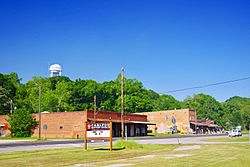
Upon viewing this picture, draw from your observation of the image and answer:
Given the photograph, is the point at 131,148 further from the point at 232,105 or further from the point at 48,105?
the point at 232,105

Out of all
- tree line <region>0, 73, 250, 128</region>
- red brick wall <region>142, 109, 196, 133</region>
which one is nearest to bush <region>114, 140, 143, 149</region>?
tree line <region>0, 73, 250, 128</region>

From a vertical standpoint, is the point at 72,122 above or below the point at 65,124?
above

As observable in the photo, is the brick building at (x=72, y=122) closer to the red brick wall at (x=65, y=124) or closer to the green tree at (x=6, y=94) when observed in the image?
the red brick wall at (x=65, y=124)

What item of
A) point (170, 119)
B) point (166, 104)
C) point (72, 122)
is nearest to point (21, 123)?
point (72, 122)

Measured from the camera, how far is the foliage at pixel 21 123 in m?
68.6

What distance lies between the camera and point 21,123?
68.8 meters

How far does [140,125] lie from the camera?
254 feet

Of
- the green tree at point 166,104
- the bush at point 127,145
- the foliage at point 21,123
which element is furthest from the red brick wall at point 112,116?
the green tree at point 166,104

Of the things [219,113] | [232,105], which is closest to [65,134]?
[219,113]

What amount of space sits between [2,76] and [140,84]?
1675 inches

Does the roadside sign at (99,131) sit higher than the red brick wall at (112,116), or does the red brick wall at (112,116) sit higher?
the red brick wall at (112,116)

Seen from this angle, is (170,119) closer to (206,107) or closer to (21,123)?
(21,123)

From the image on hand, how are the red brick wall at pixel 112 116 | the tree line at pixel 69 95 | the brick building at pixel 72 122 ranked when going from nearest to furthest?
1. the brick building at pixel 72 122
2. the red brick wall at pixel 112 116
3. the tree line at pixel 69 95

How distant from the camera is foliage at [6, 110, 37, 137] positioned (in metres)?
68.6
